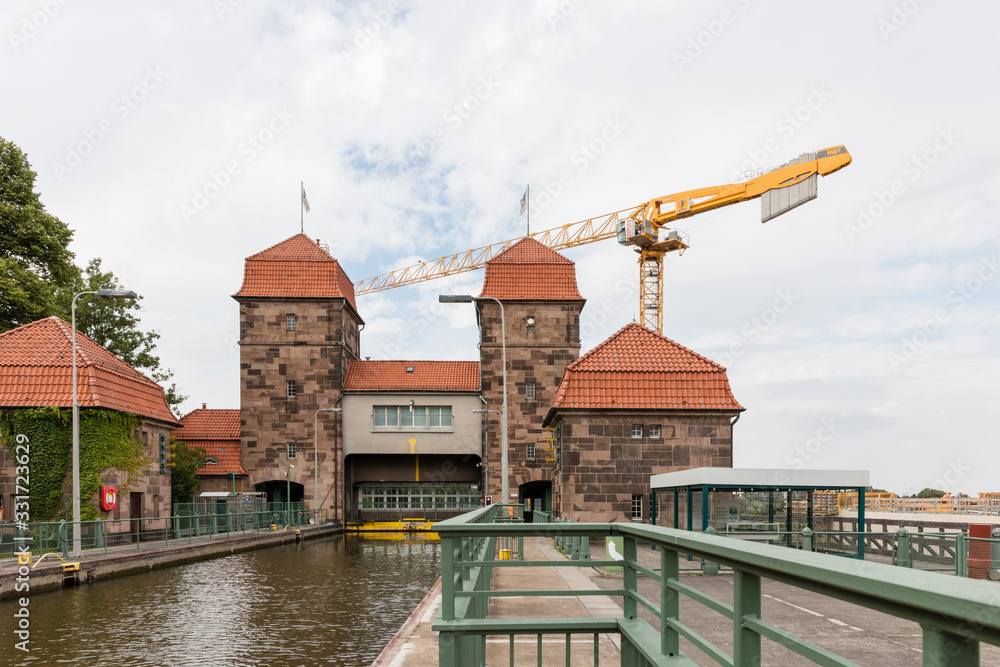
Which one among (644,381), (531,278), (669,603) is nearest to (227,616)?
(669,603)

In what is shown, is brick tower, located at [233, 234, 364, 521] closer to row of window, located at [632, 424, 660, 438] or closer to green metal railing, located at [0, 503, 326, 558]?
green metal railing, located at [0, 503, 326, 558]

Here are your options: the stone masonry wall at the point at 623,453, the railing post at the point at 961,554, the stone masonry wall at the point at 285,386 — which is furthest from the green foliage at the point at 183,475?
the railing post at the point at 961,554

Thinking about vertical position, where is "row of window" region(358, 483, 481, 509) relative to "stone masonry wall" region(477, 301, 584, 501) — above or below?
below

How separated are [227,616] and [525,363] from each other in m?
34.7

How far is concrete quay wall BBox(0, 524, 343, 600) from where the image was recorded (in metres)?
18.0

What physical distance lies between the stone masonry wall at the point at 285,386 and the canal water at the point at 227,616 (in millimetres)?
23132

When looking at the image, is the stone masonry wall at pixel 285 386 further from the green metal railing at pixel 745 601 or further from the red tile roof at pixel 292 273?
the green metal railing at pixel 745 601

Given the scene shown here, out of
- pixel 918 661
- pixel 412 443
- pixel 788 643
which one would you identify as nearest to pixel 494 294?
pixel 412 443

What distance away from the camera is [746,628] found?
296cm

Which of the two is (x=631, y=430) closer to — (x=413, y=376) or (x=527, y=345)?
(x=527, y=345)

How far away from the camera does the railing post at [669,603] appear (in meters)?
4.14

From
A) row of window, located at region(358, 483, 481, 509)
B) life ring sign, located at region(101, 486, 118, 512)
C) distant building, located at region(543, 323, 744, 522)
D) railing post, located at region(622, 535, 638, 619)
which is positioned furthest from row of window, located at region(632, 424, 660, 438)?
row of window, located at region(358, 483, 481, 509)

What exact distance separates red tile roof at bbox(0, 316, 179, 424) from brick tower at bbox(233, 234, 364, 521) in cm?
1615

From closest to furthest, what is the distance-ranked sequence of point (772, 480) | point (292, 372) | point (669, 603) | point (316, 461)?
point (669, 603)
point (772, 480)
point (316, 461)
point (292, 372)
